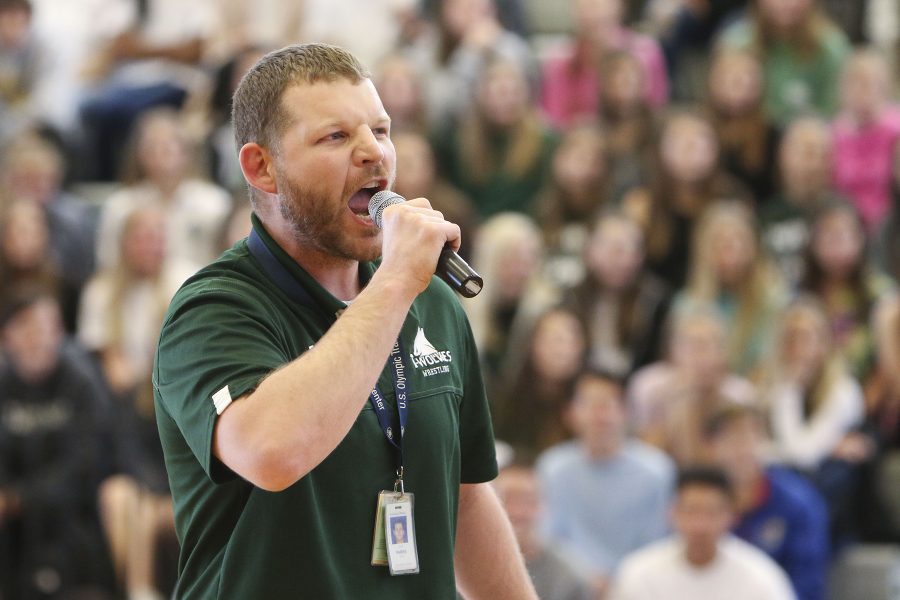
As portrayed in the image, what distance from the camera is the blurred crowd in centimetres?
688

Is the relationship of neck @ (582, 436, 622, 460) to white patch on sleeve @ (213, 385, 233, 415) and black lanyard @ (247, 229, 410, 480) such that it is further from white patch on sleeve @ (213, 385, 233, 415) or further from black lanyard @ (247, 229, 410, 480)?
white patch on sleeve @ (213, 385, 233, 415)

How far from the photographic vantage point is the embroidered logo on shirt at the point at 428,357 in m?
2.62

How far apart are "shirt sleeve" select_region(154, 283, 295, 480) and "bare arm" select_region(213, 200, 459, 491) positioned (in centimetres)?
4

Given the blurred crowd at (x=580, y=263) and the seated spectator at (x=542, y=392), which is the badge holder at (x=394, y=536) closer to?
the blurred crowd at (x=580, y=263)

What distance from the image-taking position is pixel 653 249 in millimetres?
8164

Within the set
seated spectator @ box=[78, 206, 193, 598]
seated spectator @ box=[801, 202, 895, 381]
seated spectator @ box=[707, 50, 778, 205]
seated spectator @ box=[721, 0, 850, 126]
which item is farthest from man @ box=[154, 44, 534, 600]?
seated spectator @ box=[721, 0, 850, 126]

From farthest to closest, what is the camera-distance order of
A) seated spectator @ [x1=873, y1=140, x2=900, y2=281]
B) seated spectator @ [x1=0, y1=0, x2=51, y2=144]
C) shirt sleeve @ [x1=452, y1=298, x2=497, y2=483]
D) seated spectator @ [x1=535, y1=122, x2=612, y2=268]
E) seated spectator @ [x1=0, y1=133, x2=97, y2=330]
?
1. seated spectator @ [x1=0, y1=0, x2=51, y2=144]
2. seated spectator @ [x1=0, y1=133, x2=97, y2=330]
3. seated spectator @ [x1=535, y1=122, x2=612, y2=268]
4. seated spectator @ [x1=873, y1=140, x2=900, y2=281]
5. shirt sleeve @ [x1=452, y1=298, x2=497, y2=483]

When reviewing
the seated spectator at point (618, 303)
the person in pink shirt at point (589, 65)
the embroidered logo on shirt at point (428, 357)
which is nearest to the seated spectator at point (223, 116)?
the person in pink shirt at point (589, 65)

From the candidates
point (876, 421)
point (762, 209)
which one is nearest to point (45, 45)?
point (762, 209)

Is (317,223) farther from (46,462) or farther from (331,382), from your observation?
(46,462)

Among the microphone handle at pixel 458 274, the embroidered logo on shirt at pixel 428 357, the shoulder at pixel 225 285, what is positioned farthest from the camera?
the embroidered logo on shirt at pixel 428 357

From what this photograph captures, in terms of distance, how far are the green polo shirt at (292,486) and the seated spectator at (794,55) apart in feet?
22.3

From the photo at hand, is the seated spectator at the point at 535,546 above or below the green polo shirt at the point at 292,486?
below

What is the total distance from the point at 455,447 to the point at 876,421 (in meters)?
5.10
